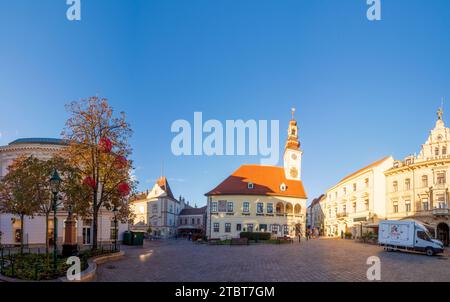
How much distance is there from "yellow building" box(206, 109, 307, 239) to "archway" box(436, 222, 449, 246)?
20022 mm

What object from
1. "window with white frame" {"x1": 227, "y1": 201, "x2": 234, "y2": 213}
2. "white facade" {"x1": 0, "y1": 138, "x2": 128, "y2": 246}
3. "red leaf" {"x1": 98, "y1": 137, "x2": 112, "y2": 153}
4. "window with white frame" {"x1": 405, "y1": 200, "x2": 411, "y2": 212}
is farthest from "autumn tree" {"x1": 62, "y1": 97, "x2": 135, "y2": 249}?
"window with white frame" {"x1": 405, "y1": 200, "x2": 411, "y2": 212}

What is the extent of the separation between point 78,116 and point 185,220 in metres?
70.1

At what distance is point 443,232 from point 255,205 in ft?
87.7

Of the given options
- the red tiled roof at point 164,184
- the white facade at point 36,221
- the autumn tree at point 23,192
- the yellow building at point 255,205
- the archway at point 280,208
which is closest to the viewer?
the autumn tree at point 23,192

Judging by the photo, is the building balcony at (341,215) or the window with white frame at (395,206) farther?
the building balcony at (341,215)

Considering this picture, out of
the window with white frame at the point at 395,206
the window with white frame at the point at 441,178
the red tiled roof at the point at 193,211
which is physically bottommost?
the red tiled roof at the point at 193,211

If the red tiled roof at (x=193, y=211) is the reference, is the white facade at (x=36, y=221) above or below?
above

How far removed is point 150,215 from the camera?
7756 cm

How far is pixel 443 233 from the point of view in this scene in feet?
153

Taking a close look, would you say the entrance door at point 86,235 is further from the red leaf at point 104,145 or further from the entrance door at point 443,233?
the entrance door at point 443,233

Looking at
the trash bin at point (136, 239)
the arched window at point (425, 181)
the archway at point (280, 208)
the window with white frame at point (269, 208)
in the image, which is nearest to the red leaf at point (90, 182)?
the trash bin at point (136, 239)

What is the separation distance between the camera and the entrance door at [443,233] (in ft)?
151
